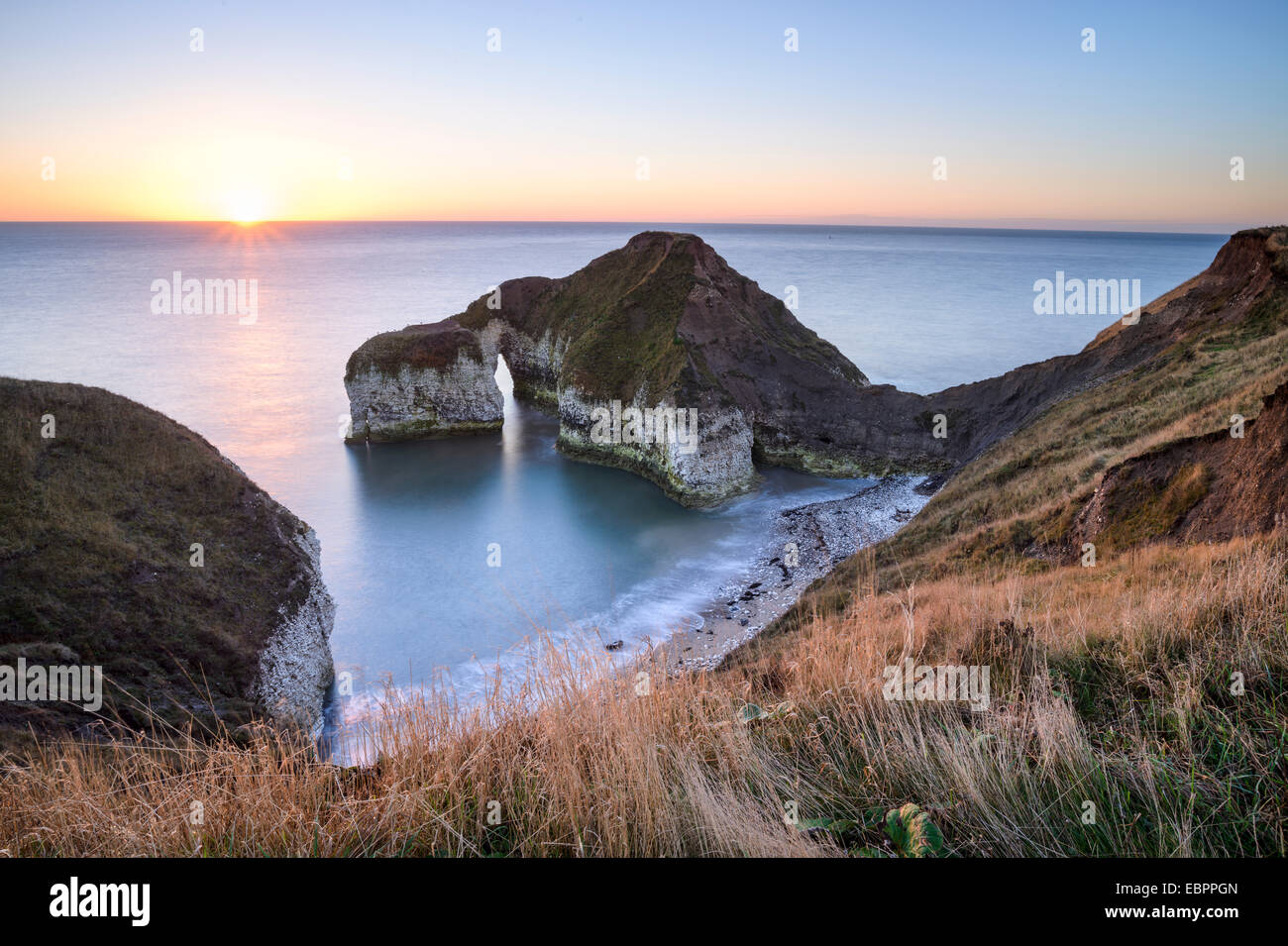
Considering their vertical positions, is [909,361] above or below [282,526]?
above

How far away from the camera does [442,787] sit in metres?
3.96

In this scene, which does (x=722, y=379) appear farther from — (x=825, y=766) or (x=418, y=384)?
(x=825, y=766)

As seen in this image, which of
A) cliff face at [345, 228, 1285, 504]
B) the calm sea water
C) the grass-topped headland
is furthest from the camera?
cliff face at [345, 228, 1285, 504]

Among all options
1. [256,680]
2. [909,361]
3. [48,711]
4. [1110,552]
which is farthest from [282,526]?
[909,361]

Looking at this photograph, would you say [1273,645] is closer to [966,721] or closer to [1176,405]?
[966,721]

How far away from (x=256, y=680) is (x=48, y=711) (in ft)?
13.0
